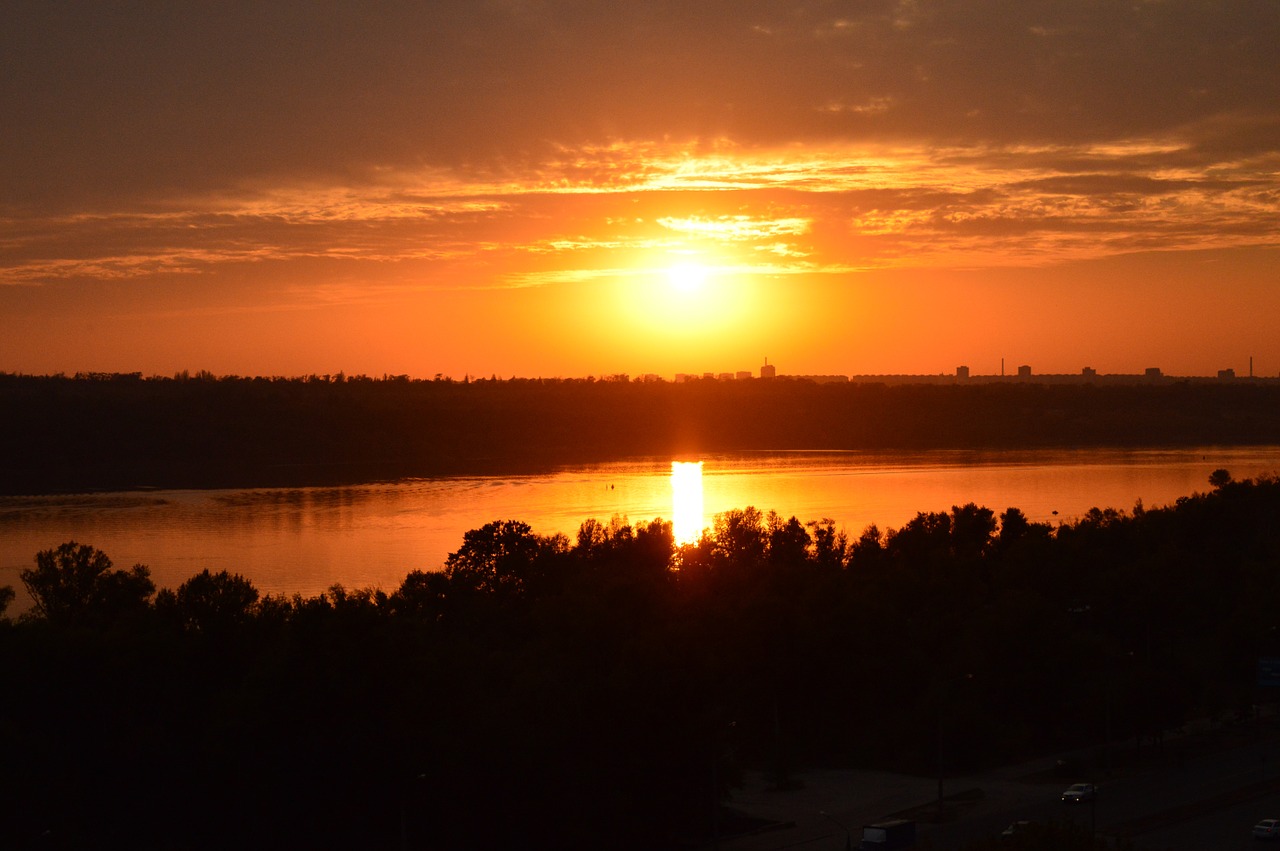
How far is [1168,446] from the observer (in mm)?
80812

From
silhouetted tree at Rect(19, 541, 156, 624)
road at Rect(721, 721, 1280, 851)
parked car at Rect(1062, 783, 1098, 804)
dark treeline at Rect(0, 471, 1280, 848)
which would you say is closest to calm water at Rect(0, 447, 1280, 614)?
silhouetted tree at Rect(19, 541, 156, 624)

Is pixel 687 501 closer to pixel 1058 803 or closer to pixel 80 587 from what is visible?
pixel 80 587

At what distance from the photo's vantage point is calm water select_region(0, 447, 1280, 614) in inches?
1371

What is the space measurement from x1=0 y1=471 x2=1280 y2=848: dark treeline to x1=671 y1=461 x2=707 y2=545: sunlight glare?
11.0 m

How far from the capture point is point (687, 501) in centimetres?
4831

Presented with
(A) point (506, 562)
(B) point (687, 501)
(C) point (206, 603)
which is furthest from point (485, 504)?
(C) point (206, 603)

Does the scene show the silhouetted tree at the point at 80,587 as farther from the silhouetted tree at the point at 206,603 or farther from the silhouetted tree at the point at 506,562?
the silhouetted tree at the point at 506,562

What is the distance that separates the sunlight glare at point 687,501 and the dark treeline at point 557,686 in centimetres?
1098

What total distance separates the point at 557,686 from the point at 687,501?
113 ft

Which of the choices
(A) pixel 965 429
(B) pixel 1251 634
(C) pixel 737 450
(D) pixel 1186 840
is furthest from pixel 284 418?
(D) pixel 1186 840

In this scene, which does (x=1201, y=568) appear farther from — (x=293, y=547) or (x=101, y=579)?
(x=293, y=547)

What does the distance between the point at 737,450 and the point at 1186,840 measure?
67092mm

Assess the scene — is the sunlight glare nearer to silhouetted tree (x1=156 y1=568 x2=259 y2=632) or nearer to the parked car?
silhouetted tree (x1=156 y1=568 x2=259 y2=632)

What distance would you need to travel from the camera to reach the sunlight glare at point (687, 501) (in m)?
38.0
